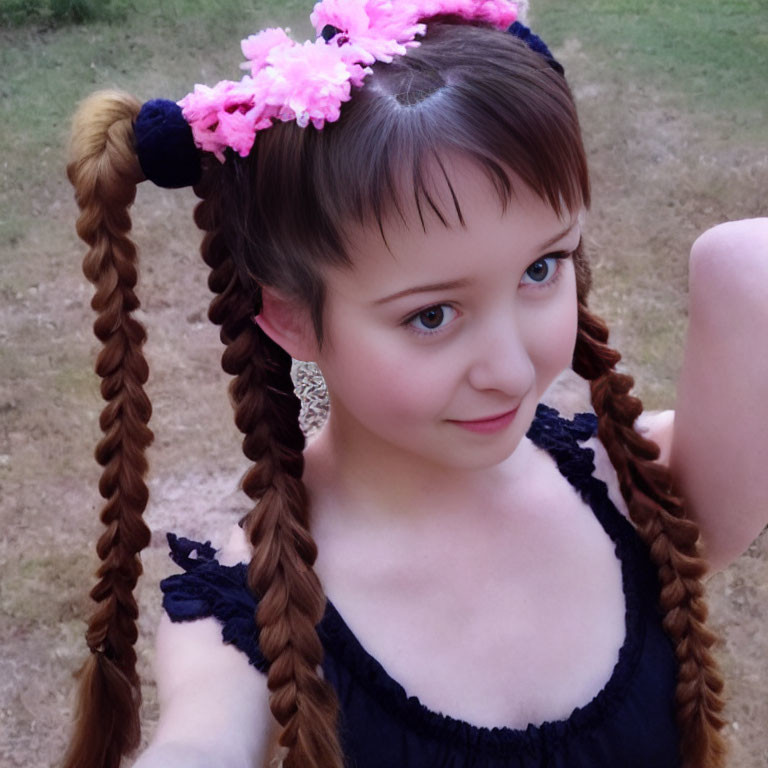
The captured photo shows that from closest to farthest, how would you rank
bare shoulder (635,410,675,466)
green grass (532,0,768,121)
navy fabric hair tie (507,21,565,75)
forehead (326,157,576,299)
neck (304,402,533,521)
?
forehead (326,157,576,299)
navy fabric hair tie (507,21,565,75)
neck (304,402,533,521)
bare shoulder (635,410,675,466)
green grass (532,0,768,121)

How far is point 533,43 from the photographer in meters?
0.97

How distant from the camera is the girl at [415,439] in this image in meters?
0.88

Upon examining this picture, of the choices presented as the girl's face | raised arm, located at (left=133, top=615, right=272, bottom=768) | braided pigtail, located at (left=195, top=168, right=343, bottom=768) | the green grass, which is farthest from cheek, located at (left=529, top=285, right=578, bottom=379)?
the green grass

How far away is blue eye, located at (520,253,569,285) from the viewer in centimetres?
93

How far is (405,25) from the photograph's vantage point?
931 mm

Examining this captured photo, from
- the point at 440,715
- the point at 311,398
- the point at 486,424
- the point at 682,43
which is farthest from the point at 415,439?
the point at 682,43

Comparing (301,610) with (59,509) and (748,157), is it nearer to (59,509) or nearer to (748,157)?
(59,509)

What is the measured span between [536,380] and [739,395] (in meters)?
0.25

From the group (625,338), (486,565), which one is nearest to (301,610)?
(486,565)

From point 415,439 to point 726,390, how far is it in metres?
0.35

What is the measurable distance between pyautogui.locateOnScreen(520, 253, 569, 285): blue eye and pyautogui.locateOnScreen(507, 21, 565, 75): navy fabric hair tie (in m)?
0.18

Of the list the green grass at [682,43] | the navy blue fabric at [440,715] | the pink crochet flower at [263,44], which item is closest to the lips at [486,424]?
the navy blue fabric at [440,715]

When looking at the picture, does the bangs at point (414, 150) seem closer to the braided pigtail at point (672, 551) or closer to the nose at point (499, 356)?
the nose at point (499, 356)

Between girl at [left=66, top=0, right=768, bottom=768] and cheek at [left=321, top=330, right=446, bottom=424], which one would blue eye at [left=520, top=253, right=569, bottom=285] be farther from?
cheek at [left=321, top=330, right=446, bottom=424]
